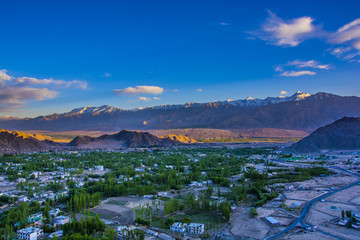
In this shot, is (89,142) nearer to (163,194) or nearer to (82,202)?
(163,194)

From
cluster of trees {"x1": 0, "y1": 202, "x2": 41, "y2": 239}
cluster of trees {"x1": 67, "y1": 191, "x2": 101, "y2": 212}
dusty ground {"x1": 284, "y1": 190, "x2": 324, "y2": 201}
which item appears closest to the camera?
cluster of trees {"x1": 0, "y1": 202, "x2": 41, "y2": 239}

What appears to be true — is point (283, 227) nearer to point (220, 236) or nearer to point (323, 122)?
point (220, 236)

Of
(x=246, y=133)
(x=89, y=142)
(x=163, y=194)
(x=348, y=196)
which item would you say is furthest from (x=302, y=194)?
(x=246, y=133)

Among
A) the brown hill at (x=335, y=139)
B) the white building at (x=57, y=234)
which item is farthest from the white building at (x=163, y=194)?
the brown hill at (x=335, y=139)

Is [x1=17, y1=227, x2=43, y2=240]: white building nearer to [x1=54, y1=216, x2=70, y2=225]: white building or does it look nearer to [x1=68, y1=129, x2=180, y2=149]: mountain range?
[x1=54, y1=216, x2=70, y2=225]: white building

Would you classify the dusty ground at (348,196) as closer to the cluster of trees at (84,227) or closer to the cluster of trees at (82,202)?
the cluster of trees at (84,227)

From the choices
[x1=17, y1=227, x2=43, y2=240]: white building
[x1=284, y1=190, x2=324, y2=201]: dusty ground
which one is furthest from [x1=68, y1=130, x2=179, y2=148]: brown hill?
[x1=17, y1=227, x2=43, y2=240]: white building

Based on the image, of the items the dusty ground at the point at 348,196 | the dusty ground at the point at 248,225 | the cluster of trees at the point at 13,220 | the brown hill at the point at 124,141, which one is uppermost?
the brown hill at the point at 124,141
